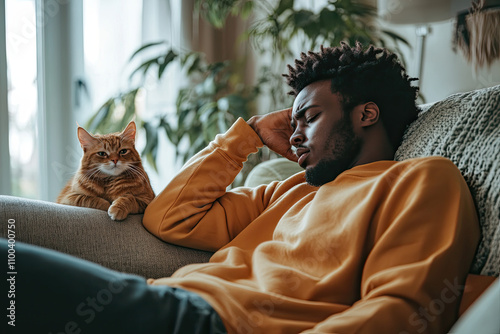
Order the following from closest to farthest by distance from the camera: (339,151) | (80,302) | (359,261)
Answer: (80,302) → (359,261) → (339,151)

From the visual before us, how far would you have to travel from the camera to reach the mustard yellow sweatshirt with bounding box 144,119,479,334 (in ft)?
2.43

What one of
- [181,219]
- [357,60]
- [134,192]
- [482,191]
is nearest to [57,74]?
[134,192]

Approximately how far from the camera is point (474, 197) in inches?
33.2

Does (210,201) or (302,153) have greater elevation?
(302,153)

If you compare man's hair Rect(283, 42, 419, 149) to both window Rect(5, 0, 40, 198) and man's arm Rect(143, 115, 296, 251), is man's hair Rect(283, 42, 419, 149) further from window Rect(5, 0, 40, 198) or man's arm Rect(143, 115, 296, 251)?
window Rect(5, 0, 40, 198)

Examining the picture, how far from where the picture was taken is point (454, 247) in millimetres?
759

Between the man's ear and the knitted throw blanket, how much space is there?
0.09 meters

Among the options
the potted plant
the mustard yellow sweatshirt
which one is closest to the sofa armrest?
the mustard yellow sweatshirt

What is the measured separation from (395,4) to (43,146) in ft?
5.93

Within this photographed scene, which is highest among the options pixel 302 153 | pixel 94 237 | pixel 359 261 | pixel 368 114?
pixel 368 114

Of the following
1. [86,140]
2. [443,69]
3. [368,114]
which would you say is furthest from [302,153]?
[443,69]

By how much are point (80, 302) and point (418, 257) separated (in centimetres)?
54

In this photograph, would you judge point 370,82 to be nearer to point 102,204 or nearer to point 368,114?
point 368,114

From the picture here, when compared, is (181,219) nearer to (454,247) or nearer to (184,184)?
(184,184)
